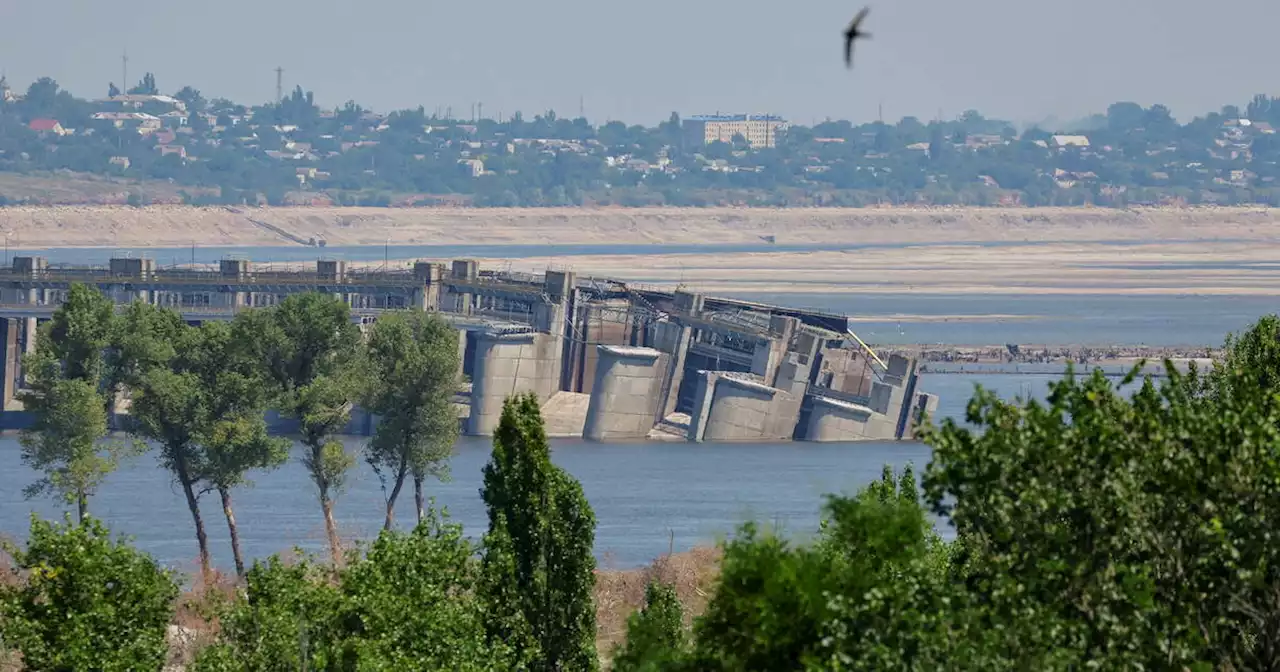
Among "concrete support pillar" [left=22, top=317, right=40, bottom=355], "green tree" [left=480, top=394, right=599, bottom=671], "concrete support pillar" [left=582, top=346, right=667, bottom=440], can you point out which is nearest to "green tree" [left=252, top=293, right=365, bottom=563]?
"green tree" [left=480, top=394, right=599, bottom=671]

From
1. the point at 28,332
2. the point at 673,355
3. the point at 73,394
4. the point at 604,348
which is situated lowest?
the point at 28,332

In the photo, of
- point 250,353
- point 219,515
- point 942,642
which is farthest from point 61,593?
point 219,515

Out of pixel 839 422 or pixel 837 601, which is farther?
pixel 839 422

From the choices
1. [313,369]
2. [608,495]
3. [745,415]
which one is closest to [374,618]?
[313,369]

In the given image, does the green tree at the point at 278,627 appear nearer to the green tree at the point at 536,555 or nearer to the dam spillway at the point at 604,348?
the green tree at the point at 536,555

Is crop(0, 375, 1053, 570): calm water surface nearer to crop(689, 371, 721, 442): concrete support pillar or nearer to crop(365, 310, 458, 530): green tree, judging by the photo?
crop(689, 371, 721, 442): concrete support pillar

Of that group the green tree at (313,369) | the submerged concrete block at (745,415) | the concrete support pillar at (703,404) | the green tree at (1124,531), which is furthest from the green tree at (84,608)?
the submerged concrete block at (745,415)

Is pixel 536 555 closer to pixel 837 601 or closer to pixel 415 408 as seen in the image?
pixel 837 601
